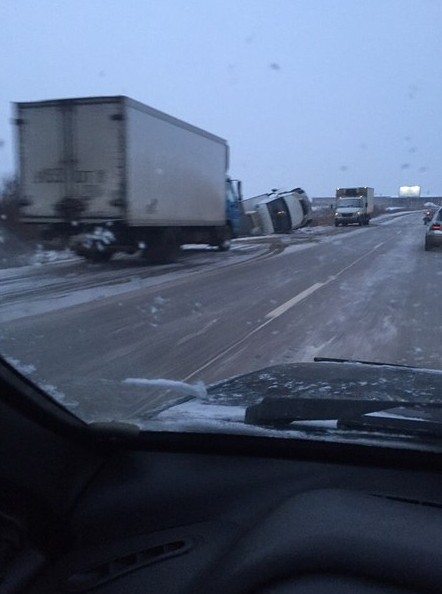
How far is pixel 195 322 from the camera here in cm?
1080

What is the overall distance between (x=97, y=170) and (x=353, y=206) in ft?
114

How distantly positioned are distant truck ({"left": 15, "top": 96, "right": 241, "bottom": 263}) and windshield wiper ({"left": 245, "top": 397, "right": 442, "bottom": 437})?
→ 50.4 ft

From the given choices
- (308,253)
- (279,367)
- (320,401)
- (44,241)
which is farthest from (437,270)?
(320,401)

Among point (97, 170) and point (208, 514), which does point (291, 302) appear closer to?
point (97, 170)

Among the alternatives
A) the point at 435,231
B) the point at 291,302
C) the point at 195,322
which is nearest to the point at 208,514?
the point at 195,322

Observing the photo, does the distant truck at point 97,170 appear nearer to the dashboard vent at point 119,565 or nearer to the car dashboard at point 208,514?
the car dashboard at point 208,514

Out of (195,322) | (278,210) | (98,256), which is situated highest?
(278,210)

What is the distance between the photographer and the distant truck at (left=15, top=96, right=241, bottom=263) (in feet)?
59.3

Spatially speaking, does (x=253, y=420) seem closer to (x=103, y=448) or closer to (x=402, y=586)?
(x=103, y=448)

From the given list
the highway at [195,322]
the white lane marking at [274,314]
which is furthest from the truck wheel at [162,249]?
the white lane marking at [274,314]

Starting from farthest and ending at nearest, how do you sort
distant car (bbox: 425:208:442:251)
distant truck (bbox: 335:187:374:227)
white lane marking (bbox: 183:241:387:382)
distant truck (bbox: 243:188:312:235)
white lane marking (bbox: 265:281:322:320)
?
distant truck (bbox: 335:187:374:227) < distant truck (bbox: 243:188:312:235) < distant car (bbox: 425:208:442:251) < white lane marking (bbox: 265:281:322:320) < white lane marking (bbox: 183:241:387:382)

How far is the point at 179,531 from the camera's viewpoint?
2.47 metres

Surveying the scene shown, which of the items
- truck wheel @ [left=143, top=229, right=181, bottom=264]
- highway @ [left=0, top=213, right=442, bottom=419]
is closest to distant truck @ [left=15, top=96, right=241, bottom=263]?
truck wheel @ [left=143, top=229, right=181, bottom=264]

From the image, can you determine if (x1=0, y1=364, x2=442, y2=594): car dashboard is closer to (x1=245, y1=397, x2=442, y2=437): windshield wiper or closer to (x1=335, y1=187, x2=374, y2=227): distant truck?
(x1=245, y1=397, x2=442, y2=437): windshield wiper
